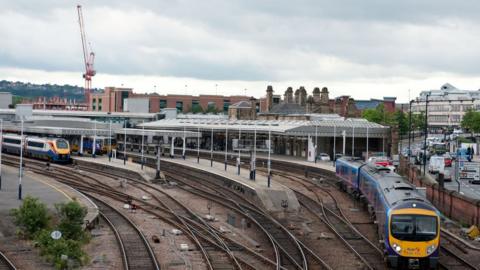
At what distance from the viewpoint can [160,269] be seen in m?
24.3

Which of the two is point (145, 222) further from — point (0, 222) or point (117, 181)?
point (117, 181)

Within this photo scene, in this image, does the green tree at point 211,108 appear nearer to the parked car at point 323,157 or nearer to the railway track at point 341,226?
the parked car at point 323,157

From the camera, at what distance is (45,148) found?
230ft

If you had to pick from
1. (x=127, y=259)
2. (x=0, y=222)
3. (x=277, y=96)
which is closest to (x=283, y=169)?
(x=0, y=222)

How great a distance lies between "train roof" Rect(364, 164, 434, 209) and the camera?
25278mm

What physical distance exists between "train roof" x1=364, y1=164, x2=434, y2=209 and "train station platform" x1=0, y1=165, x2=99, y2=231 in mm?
13721

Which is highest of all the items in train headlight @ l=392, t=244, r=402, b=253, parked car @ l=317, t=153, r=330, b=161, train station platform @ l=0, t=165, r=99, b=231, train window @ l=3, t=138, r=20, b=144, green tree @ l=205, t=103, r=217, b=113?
green tree @ l=205, t=103, r=217, b=113

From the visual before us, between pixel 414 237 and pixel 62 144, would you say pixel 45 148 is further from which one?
pixel 414 237

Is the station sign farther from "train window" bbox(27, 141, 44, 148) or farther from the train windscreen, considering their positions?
"train window" bbox(27, 141, 44, 148)

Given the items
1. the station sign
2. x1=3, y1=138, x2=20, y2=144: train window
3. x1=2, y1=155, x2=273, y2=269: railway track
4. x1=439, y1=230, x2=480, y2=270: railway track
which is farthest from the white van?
x1=3, y1=138, x2=20, y2=144: train window

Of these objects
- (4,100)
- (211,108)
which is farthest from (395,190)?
(211,108)

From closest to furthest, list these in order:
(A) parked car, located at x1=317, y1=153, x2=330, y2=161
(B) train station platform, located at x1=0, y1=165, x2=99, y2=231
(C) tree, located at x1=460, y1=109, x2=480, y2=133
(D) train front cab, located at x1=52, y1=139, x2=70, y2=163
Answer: (B) train station platform, located at x1=0, y1=165, x2=99, y2=231 → (D) train front cab, located at x1=52, y1=139, x2=70, y2=163 → (A) parked car, located at x1=317, y1=153, x2=330, y2=161 → (C) tree, located at x1=460, y1=109, x2=480, y2=133

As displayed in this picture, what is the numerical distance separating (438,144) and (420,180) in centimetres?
5894

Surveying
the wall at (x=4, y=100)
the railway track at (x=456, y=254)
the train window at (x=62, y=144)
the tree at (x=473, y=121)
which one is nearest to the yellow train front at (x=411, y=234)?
the railway track at (x=456, y=254)
